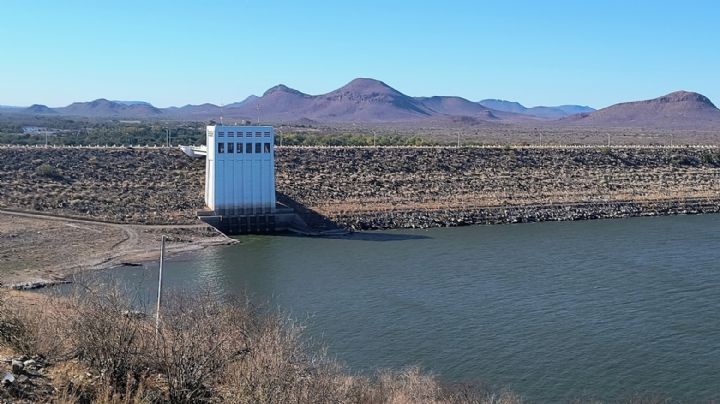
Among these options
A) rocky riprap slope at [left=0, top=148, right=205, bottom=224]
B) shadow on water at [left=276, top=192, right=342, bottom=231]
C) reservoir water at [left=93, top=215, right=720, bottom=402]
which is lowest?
reservoir water at [left=93, top=215, right=720, bottom=402]

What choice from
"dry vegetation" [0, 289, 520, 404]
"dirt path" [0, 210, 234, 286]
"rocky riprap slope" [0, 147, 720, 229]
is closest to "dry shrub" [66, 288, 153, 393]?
"dry vegetation" [0, 289, 520, 404]

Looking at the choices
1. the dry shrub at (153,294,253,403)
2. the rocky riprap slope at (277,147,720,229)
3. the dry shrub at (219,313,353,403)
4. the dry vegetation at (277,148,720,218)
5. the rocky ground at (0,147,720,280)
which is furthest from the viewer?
the dry vegetation at (277,148,720,218)

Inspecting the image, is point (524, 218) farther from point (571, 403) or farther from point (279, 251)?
point (571, 403)

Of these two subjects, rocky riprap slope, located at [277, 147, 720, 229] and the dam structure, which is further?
rocky riprap slope, located at [277, 147, 720, 229]

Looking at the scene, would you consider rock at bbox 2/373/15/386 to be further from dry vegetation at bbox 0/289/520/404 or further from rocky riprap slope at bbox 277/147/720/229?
rocky riprap slope at bbox 277/147/720/229

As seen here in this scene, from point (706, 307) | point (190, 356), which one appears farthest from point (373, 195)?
point (190, 356)

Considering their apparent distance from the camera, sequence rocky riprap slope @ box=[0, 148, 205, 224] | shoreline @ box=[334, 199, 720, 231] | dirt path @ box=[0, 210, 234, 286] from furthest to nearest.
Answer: shoreline @ box=[334, 199, 720, 231], rocky riprap slope @ box=[0, 148, 205, 224], dirt path @ box=[0, 210, 234, 286]

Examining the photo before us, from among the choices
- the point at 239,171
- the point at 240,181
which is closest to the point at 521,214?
the point at 240,181
